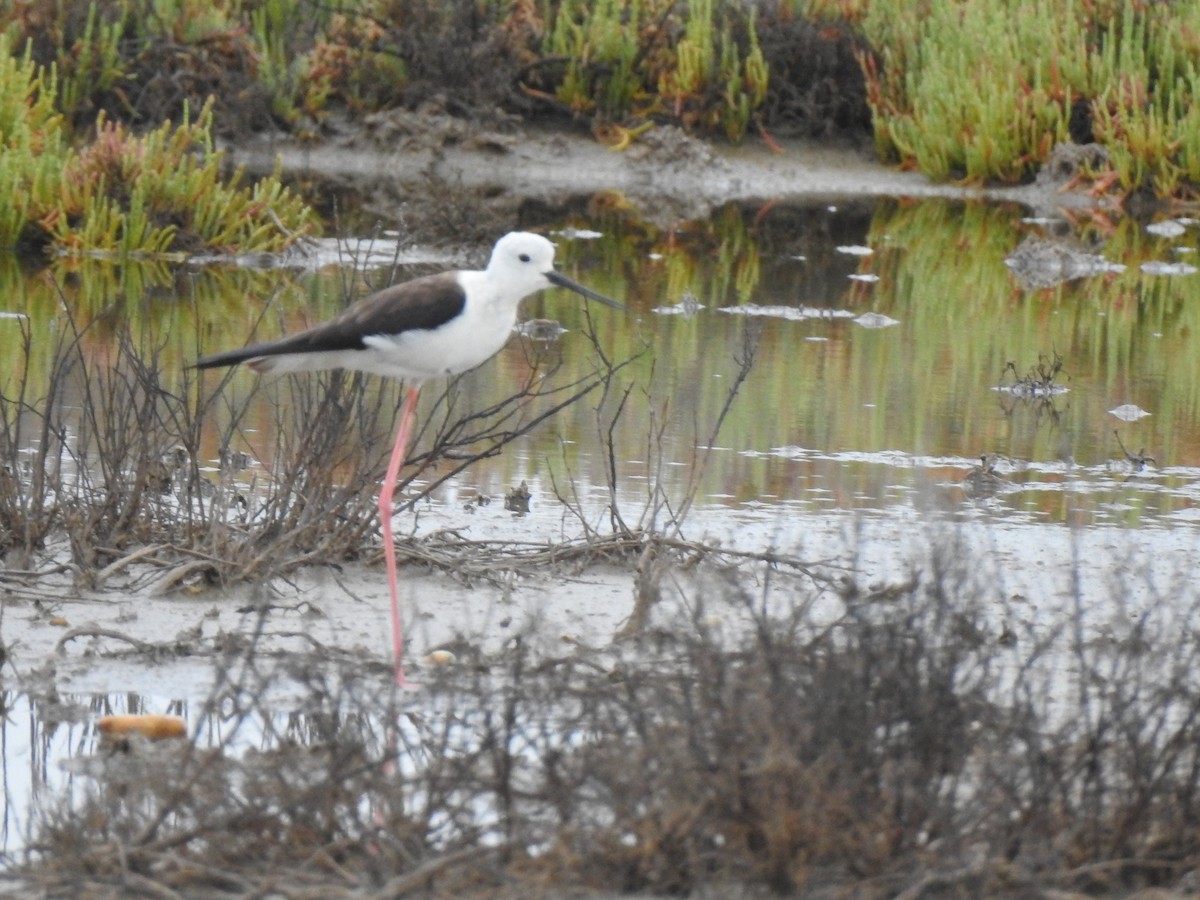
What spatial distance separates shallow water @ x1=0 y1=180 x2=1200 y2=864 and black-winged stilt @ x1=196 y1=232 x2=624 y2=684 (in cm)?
33

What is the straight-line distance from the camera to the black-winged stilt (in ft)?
16.3

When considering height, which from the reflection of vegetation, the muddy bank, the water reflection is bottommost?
the reflection of vegetation

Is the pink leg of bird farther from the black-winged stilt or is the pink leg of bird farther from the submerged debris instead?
the submerged debris

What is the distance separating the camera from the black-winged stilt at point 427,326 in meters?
4.98

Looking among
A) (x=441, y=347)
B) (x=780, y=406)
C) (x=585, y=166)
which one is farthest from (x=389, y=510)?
(x=585, y=166)

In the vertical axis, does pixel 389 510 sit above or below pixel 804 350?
below

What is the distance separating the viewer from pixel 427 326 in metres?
4.98

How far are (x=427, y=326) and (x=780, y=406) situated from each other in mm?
3532

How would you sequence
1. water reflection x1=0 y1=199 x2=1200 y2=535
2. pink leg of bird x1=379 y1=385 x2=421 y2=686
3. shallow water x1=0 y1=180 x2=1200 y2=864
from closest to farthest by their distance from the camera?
pink leg of bird x1=379 y1=385 x2=421 y2=686
shallow water x1=0 y1=180 x2=1200 y2=864
water reflection x1=0 y1=199 x2=1200 y2=535

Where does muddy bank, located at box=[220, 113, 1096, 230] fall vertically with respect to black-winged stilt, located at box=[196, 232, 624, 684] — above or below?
above

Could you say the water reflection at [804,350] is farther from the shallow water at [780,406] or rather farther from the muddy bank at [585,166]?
the muddy bank at [585,166]

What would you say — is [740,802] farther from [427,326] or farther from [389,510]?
[389,510]

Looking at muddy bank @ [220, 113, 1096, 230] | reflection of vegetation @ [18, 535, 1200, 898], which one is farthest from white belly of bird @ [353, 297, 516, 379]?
muddy bank @ [220, 113, 1096, 230]

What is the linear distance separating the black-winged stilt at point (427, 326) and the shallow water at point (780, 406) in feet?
1.08
